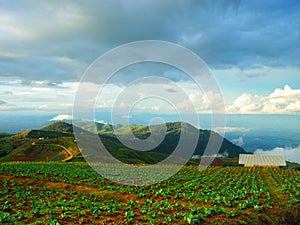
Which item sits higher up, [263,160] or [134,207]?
[134,207]

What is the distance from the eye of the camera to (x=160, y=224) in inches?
520

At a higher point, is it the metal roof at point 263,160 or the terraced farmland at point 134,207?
the terraced farmland at point 134,207

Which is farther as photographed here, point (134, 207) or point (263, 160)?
point (263, 160)

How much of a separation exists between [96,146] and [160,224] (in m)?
98.7

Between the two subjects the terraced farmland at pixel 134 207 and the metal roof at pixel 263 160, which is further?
the metal roof at pixel 263 160

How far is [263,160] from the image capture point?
6988 centimetres

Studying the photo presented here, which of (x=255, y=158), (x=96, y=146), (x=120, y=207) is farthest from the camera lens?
(x=96, y=146)

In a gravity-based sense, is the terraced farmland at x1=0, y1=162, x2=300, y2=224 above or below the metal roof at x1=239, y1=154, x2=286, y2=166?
above

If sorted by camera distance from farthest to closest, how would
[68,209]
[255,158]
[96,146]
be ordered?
[96,146]
[255,158]
[68,209]

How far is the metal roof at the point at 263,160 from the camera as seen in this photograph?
221 ft

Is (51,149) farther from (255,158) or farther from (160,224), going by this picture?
(160,224)

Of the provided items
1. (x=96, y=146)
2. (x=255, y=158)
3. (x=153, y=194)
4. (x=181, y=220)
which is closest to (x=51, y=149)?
(x=96, y=146)

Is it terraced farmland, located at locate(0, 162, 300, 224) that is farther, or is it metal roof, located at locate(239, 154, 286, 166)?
metal roof, located at locate(239, 154, 286, 166)

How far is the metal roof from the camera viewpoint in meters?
67.3
